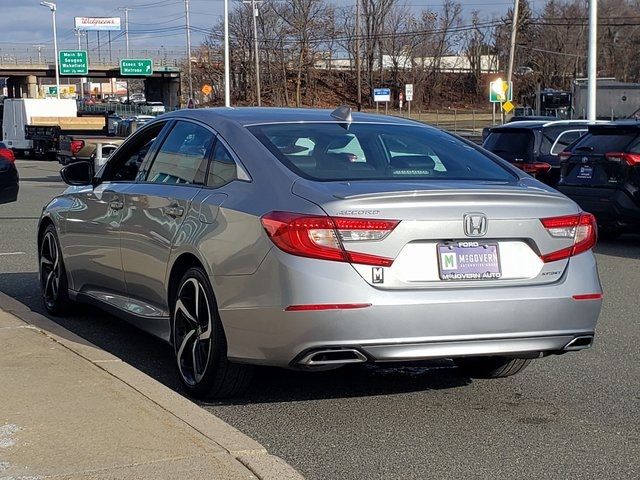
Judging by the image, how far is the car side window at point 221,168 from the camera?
5848 millimetres

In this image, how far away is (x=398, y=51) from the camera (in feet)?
307

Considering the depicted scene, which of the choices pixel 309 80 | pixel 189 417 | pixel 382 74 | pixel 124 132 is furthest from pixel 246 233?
pixel 382 74

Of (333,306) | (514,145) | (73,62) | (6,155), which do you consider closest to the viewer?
(333,306)

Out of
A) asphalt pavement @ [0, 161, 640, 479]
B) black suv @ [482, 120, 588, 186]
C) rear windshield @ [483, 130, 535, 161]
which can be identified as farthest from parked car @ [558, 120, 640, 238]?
asphalt pavement @ [0, 161, 640, 479]

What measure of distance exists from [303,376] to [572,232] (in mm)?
1966

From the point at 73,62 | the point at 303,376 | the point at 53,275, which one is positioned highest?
the point at 73,62

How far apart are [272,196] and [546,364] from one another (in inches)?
100.0

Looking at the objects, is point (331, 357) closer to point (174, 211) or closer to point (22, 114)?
point (174, 211)

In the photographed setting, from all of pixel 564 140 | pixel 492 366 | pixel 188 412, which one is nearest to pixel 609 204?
pixel 564 140

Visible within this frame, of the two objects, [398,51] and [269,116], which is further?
[398,51]

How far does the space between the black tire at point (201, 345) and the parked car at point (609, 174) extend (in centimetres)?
852

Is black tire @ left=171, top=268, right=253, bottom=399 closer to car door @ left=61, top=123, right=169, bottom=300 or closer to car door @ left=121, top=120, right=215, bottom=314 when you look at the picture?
car door @ left=121, top=120, right=215, bottom=314

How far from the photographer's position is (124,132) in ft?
105

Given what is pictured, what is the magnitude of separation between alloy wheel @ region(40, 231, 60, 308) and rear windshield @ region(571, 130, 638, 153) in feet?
25.8
